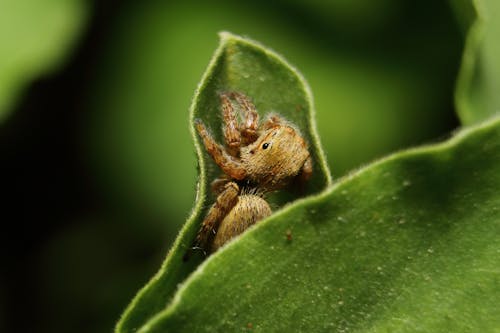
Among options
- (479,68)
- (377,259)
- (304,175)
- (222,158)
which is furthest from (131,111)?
(377,259)

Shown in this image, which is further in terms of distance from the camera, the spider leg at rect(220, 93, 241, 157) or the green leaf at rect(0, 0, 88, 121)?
the green leaf at rect(0, 0, 88, 121)

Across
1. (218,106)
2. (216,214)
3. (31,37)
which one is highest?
(31,37)

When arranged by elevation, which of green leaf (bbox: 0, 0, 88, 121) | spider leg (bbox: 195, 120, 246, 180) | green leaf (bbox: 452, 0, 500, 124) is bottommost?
green leaf (bbox: 452, 0, 500, 124)

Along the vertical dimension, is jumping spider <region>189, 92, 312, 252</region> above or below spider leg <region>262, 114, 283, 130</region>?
below

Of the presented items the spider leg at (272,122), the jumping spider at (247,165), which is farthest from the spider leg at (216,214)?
the spider leg at (272,122)

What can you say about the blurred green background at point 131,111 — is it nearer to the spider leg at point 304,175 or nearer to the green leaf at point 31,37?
the green leaf at point 31,37

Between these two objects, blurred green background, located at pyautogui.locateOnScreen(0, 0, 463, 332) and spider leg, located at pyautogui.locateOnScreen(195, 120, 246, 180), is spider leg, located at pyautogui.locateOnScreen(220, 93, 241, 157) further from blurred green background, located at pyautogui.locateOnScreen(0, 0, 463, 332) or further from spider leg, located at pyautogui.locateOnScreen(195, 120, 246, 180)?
blurred green background, located at pyautogui.locateOnScreen(0, 0, 463, 332)

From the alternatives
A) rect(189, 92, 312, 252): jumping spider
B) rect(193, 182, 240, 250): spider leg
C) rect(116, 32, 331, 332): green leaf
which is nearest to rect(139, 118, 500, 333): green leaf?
A: rect(116, 32, 331, 332): green leaf

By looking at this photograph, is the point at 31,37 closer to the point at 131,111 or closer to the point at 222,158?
the point at 131,111
